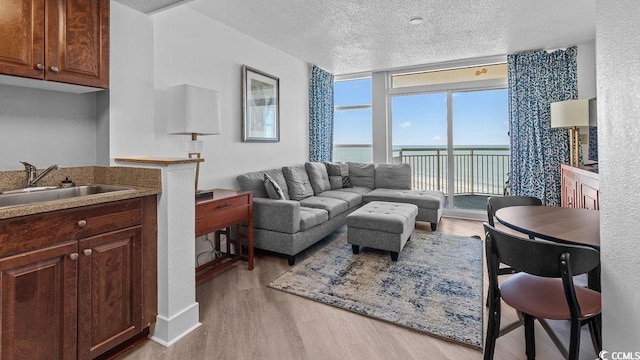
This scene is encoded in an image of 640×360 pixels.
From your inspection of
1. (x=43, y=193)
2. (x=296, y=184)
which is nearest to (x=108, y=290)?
(x=43, y=193)

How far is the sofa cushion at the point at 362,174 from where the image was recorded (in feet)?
16.8

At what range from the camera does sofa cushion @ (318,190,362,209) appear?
416cm

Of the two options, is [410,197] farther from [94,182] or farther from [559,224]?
[94,182]

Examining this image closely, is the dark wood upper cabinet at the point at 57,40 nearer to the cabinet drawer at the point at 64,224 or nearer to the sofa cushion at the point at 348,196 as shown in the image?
the cabinet drawer at the point at 64,224

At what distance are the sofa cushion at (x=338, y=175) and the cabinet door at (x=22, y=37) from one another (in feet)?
12.5

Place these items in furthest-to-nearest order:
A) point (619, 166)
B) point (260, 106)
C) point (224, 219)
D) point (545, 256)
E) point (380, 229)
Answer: point (260, 106), point (380, 229), point (224, 219), point (545, 256), point (619, 166)

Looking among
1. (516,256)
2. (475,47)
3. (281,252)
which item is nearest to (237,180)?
(281,252)

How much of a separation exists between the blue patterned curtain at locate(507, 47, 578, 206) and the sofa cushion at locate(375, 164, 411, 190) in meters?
1.51

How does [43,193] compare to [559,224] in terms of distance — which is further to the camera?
[43,193]

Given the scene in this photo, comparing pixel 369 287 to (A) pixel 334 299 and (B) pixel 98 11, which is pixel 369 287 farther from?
(B) pixel 98 11

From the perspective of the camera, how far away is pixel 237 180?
3443 mm

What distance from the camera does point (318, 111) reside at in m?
5.20

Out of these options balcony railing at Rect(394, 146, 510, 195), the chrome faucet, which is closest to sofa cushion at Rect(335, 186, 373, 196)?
balcony railing at Rect(394, 146, 510, 195)

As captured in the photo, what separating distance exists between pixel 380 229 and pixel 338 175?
209cm
